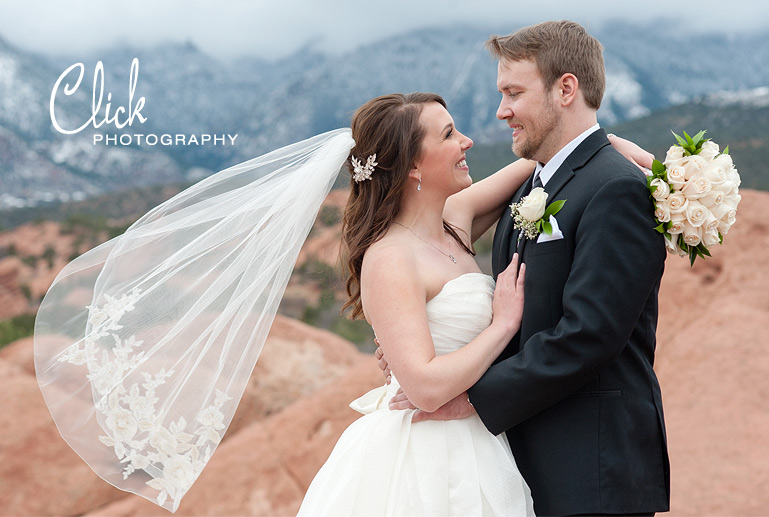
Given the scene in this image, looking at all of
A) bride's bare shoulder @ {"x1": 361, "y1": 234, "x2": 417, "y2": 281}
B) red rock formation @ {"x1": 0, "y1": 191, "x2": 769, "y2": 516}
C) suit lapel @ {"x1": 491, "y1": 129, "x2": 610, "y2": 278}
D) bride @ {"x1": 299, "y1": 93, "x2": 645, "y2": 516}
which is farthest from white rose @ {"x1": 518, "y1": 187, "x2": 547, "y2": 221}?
red rock formation @ {"x1": 0, "y1": 191, "x2": 769, "y2": 516}

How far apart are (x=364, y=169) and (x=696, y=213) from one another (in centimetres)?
147

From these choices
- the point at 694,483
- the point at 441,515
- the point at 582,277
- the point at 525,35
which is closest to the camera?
the point at 582,277

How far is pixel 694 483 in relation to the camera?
683 centimetres

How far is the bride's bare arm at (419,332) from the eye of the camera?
306 centimetres

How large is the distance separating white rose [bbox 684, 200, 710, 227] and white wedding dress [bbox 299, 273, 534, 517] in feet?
2.97

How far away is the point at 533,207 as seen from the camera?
311cm

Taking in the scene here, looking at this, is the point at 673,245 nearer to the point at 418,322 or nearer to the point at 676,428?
the point at 418,322

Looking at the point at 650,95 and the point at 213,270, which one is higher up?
the point at 213,270

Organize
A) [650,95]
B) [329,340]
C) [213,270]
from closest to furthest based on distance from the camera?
[213,270] < [329,340] < [650,95]

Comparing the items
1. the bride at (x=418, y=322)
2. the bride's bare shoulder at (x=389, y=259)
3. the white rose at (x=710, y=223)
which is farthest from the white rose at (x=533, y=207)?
the white rose at (x=710, y=223)

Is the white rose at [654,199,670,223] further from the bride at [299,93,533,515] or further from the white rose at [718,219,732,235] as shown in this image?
the bride at [299,93,533,515]

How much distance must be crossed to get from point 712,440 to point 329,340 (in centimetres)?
676

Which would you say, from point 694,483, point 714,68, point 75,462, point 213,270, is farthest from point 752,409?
point 714,68

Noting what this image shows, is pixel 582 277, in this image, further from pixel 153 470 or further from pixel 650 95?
pixel 650 95
